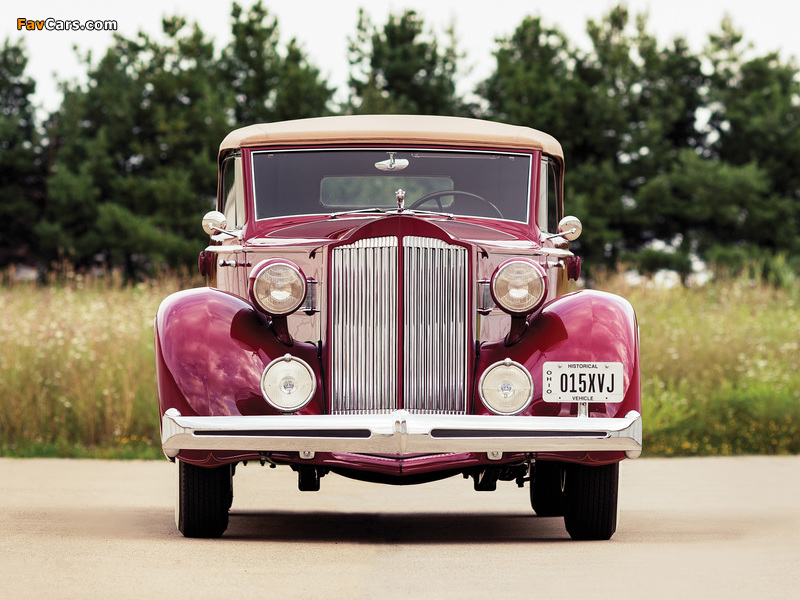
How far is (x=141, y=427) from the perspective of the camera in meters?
12.8

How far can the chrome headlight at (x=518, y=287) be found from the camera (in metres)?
6.12

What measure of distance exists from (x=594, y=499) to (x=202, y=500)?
2026 millimetres

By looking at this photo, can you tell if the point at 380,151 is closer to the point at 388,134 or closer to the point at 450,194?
the point at 388,134

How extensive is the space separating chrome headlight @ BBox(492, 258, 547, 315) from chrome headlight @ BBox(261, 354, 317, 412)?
1020mm

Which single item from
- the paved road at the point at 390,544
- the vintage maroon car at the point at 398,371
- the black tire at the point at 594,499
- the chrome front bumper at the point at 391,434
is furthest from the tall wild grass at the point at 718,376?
the chrome front bumper at the point at 391,434

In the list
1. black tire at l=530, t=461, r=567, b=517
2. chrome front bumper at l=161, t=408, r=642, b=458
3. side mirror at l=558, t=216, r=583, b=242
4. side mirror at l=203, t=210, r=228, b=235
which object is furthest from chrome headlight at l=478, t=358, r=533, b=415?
black tire at l=530, t=461, r=567, b=517

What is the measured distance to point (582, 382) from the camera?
19.8ft

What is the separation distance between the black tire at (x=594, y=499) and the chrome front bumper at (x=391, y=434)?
0.61m

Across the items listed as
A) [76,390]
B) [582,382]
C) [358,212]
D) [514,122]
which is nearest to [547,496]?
[582,382]

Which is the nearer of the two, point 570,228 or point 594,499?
point 594,499

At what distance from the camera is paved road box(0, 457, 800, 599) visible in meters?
4.78

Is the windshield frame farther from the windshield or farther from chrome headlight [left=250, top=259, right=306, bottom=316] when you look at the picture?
chrome headlight [left=250, top=259, right=306, bottom=316]

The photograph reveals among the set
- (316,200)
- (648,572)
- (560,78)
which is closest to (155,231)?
(560,78)

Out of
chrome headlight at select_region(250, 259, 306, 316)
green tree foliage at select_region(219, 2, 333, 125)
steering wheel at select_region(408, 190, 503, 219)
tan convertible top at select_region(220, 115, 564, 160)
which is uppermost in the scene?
green tree foliage at select_region(219, 2, 333, 125)
